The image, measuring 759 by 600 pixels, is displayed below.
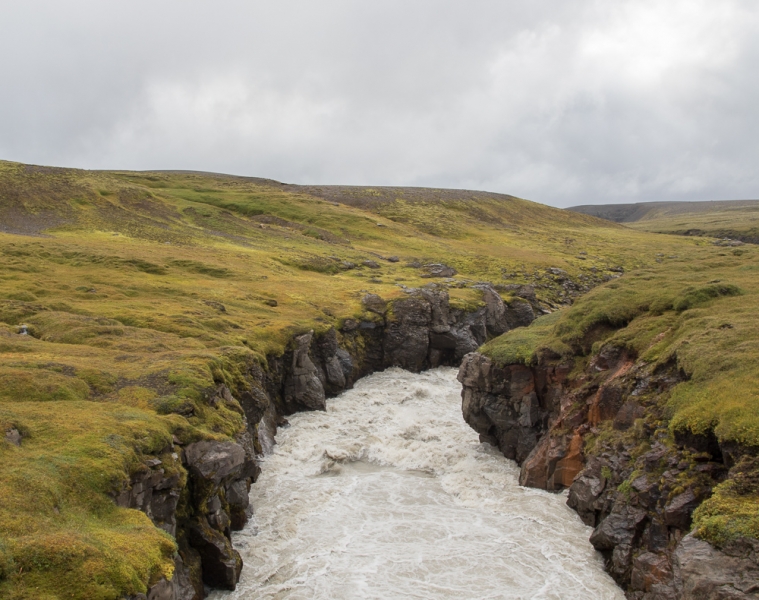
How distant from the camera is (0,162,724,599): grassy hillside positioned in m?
17.7

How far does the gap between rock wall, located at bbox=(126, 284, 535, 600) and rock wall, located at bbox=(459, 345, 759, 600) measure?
15.7 meters

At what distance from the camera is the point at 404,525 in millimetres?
30297

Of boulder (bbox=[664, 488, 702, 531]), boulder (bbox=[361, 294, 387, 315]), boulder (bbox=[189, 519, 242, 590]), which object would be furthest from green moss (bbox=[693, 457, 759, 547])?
boulder (bbox=[361, 294, 387, 315])

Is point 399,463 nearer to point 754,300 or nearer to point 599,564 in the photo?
point 599,564

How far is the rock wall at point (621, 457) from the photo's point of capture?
61.7ft

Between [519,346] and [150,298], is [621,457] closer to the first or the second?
[519,346]

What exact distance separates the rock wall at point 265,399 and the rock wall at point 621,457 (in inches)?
618

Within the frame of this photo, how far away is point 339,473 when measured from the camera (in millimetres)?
38125

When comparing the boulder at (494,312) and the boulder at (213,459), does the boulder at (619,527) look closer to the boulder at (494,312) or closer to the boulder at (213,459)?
the boulder at (213,459)

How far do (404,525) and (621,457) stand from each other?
11.4m

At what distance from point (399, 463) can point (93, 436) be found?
2284 cm

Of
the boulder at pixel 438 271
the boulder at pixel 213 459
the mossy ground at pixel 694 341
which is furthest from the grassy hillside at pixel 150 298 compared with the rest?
the boulder at pixel 438 271

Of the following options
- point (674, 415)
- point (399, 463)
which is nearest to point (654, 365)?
point (674, 415)

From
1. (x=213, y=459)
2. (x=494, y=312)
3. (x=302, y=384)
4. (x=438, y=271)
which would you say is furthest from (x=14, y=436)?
(x=438, y=271)
